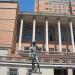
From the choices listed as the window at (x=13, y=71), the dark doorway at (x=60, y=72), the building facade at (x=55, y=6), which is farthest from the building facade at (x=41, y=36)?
the building facade at (x=55, y=6)

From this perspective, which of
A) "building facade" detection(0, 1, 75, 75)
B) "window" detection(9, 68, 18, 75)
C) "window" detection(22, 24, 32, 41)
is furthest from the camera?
"window" detection(22, 24, 32, 41)

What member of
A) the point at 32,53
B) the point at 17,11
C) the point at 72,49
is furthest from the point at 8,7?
the point at 32,53

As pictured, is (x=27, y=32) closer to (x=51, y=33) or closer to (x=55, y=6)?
(x=51, y=33)

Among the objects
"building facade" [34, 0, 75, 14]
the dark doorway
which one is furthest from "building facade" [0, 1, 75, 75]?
"building facade" [34, 0, 75, 14]

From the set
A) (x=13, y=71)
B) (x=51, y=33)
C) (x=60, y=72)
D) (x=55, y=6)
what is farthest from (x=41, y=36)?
(x=13, y=71)

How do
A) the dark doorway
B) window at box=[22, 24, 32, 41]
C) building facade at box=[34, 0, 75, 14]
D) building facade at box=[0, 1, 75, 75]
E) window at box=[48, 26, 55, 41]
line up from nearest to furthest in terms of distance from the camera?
building facade at box=[0, 1, 75, 75]
the dark doorway
window at box=[22, 24, 32, 41]
window at box=[48, 26, 55, 41]
building facade at box=[34, 0, 75, 14]

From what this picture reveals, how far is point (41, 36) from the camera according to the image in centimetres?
5434

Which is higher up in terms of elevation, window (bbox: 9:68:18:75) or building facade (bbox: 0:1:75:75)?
building facade (bbox: 0:1:75:75)

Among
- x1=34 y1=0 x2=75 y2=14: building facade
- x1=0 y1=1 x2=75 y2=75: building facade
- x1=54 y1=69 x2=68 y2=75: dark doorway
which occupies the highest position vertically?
x1=34 y1=0 x2=75 y2=14: building facade

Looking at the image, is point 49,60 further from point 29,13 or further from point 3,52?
point 29,13

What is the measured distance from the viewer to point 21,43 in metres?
52.2

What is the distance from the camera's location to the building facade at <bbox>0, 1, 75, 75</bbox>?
39594mm

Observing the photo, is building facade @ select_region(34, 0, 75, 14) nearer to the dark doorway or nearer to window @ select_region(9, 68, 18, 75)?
the dark doorway

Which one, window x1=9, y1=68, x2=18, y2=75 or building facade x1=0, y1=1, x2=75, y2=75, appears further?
building facade x1=0, y1=1, x2=75, y2=75
